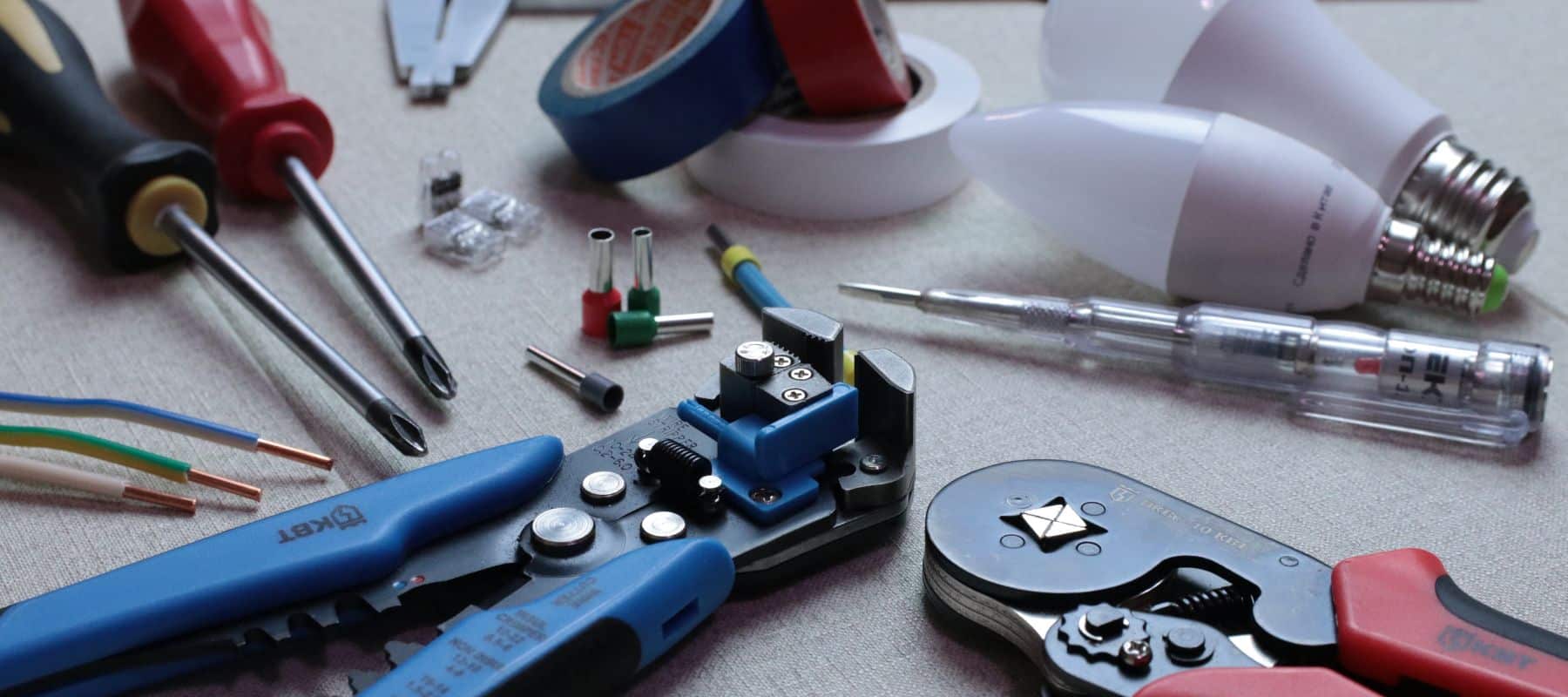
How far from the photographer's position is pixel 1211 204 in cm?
73

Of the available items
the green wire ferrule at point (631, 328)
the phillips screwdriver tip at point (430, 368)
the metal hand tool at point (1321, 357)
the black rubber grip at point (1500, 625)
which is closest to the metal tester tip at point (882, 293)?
the metal hand tool at point (1321, 357)

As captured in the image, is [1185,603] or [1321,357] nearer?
[1185,603]

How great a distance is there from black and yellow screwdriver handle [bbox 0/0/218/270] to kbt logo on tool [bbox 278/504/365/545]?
1.12 feet

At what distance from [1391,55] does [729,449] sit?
0.75 meters

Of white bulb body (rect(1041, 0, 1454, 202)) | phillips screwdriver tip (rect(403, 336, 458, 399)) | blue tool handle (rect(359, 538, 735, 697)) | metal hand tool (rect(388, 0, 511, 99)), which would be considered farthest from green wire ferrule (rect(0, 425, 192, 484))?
white bulb body (rect(1041, 0, 1454, 202))

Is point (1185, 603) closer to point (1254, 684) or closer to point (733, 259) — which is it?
point (1254, 684)

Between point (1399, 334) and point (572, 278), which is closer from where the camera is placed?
point (1399, 334)

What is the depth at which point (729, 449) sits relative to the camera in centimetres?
56

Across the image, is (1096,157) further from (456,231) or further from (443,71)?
(443,71)

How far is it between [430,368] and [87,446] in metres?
0.15

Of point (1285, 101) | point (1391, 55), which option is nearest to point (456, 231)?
point (1285, 101)

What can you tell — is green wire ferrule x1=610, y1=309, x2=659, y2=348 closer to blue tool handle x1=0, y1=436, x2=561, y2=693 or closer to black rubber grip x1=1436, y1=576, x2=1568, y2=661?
blue tool handle x1=0, y1=436, x2=561, y2=693

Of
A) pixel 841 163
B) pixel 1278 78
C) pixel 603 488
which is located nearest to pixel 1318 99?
pixel 1278 78

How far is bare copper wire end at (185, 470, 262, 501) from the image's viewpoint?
603 mm
